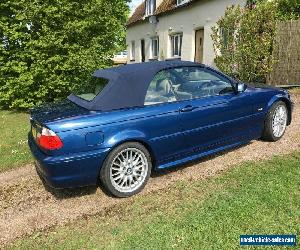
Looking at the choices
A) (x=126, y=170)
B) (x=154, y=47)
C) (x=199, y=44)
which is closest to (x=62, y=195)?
(x=126, y=170)

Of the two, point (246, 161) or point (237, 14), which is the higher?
point (237, 14)

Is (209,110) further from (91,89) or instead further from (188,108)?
(91,89)

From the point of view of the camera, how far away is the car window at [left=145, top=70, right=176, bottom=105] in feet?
14.2

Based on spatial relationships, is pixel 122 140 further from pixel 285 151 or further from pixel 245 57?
pixel 245 57

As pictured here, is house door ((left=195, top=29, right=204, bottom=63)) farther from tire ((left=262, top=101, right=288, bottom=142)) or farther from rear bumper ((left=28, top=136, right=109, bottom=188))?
rear bumper ((left=28, top=136, right=109, bottom=188))

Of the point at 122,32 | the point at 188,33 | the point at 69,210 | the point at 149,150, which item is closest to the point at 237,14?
the point at 122,32

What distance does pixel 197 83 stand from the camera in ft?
15.8

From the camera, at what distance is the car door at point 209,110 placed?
4.54 metres

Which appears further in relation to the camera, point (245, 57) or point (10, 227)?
point (245, 57)

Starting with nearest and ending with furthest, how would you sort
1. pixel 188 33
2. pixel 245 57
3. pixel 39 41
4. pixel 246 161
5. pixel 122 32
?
1. pixel 246 161
2. pixel 39 41
3. pixel 245 57
4. pixel 122 32
5. pixel 188 33

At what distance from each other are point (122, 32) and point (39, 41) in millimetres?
3155

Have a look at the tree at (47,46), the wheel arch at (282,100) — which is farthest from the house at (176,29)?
the wheel arch at (282,100)

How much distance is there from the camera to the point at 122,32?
11.9 metres

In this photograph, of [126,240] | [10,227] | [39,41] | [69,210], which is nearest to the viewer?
[126,240]
